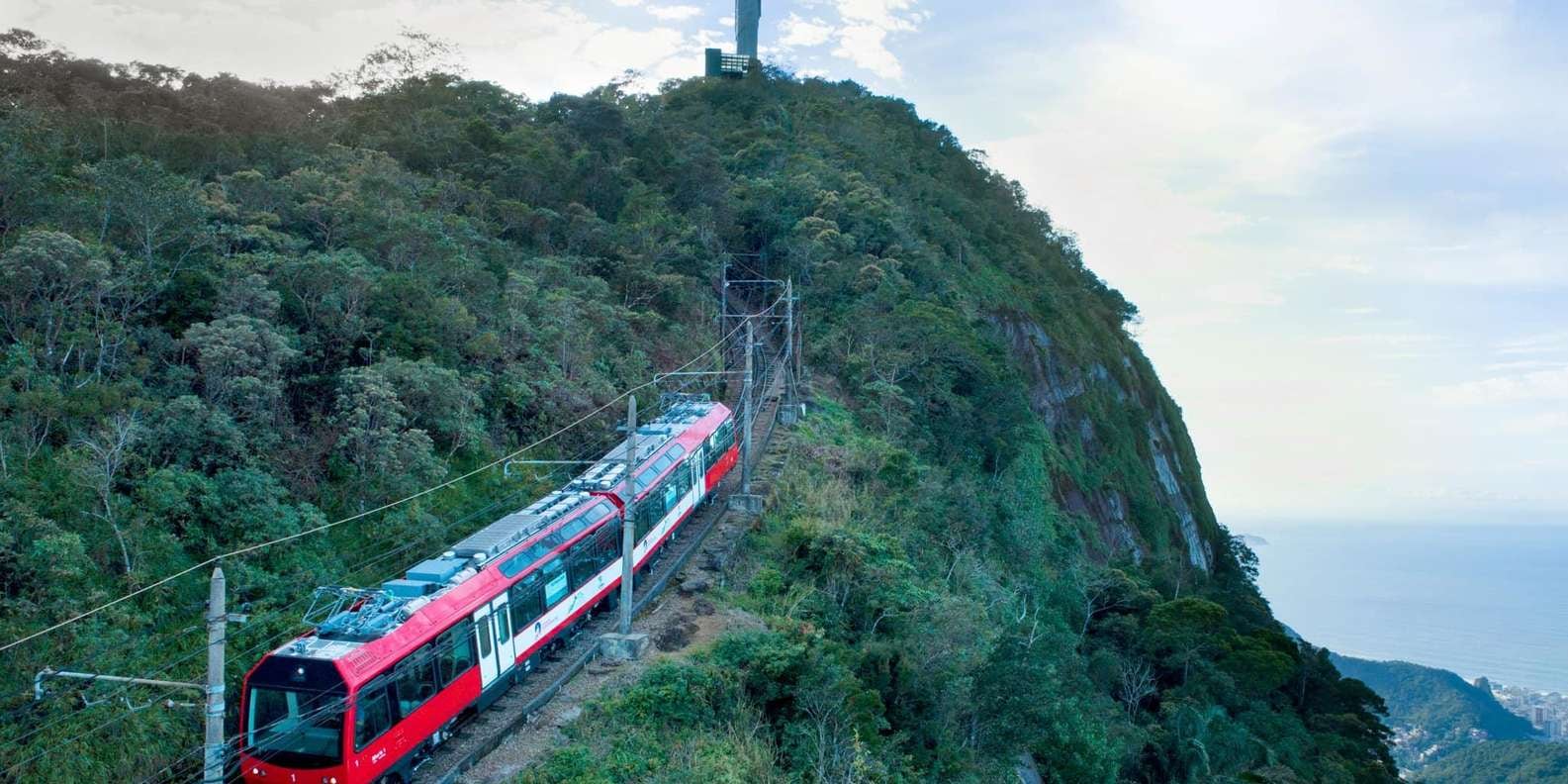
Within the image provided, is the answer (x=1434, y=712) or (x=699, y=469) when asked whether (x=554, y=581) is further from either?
(x=1434, y=712)

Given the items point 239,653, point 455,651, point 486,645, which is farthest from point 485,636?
point 239,653

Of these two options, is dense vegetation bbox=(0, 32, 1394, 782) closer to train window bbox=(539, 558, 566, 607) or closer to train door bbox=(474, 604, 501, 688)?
train door bbox=(474, 604, 501, 688)

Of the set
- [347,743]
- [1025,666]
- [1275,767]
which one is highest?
[347,743]

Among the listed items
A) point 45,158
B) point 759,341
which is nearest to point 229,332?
point 45,158

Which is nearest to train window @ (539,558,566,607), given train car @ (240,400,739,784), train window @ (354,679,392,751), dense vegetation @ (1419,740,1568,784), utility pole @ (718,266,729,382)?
train car @ (240,400,739,784)

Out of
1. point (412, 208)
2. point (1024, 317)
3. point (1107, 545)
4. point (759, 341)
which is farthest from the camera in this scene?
point (1024, 317)

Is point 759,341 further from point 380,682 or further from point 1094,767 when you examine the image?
point 380,682

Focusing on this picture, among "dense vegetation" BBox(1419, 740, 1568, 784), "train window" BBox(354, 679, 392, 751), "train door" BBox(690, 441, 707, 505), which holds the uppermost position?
"train door" BBox(690, 441, 707, 505)
